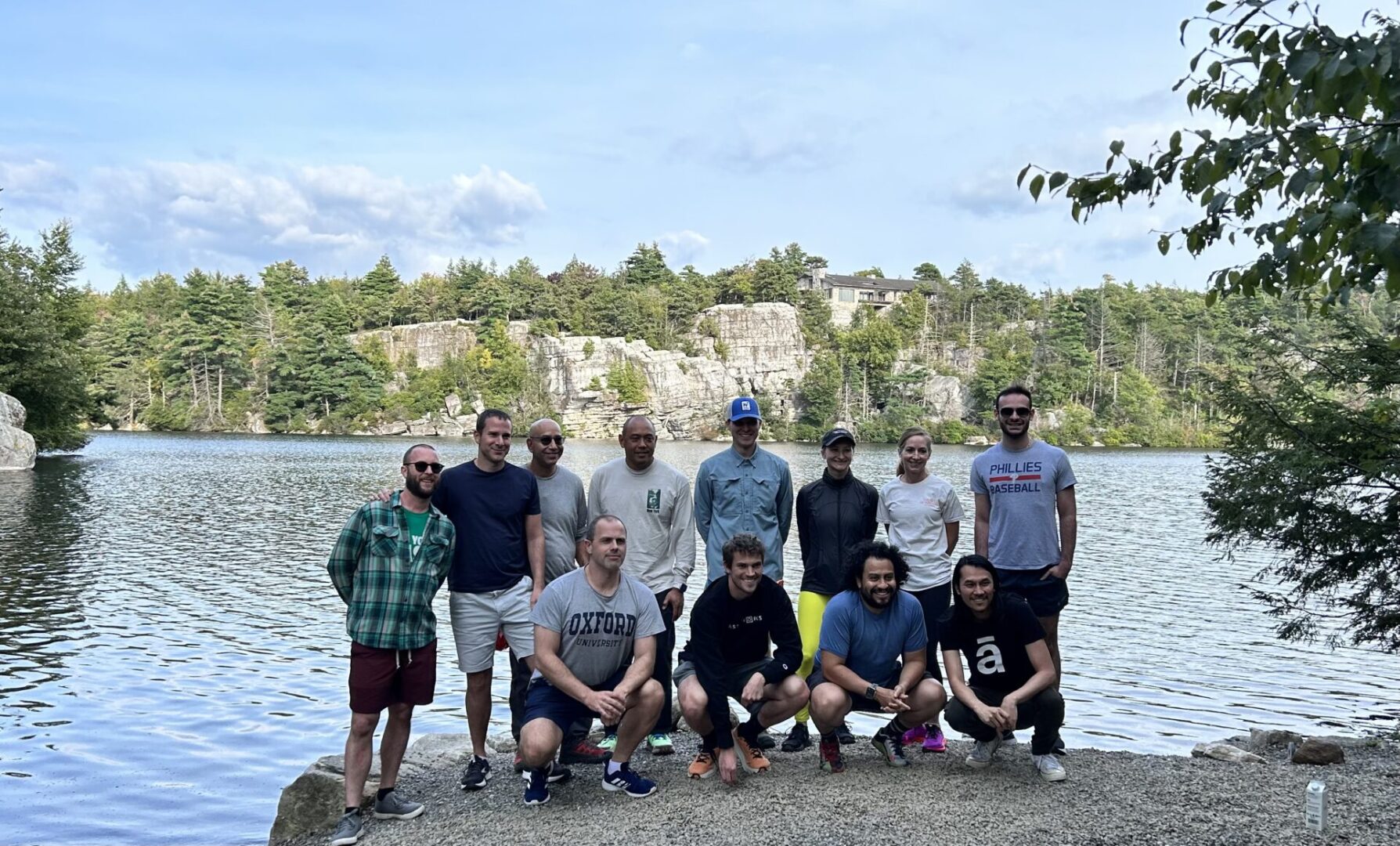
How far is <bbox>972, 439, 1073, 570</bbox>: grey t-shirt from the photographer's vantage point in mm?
6770

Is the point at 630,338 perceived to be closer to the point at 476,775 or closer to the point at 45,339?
the point at 45,339

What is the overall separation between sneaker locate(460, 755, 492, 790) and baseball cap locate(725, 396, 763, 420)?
2.68 m

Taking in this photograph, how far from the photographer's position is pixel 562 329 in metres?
104

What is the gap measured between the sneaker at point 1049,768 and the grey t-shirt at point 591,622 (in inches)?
96.1

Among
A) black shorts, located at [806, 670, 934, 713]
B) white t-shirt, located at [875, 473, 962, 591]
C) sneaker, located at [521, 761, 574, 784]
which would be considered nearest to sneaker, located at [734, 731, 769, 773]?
black shorts, located at [806, 670, 934, 713]

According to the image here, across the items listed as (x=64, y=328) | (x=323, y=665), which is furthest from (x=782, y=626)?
(x=64, y=328)

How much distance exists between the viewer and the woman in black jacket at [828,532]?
702 centimetres

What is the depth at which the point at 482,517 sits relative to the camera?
638cm

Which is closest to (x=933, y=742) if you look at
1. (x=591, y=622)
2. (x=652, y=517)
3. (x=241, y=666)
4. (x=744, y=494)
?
(x=744, y=494)

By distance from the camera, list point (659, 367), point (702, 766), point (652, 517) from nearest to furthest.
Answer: point (702, 766), point (652, 517), point (659, 367)

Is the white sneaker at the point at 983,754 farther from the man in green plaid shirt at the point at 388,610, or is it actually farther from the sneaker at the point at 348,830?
the sneaker at the point at 348,830

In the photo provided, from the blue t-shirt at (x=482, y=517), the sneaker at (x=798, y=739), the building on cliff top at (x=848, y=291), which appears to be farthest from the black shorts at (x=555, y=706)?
the building on cliff top at (x=848, y=291)

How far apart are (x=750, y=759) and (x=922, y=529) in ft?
6.23

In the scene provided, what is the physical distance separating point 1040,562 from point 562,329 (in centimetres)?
9862
